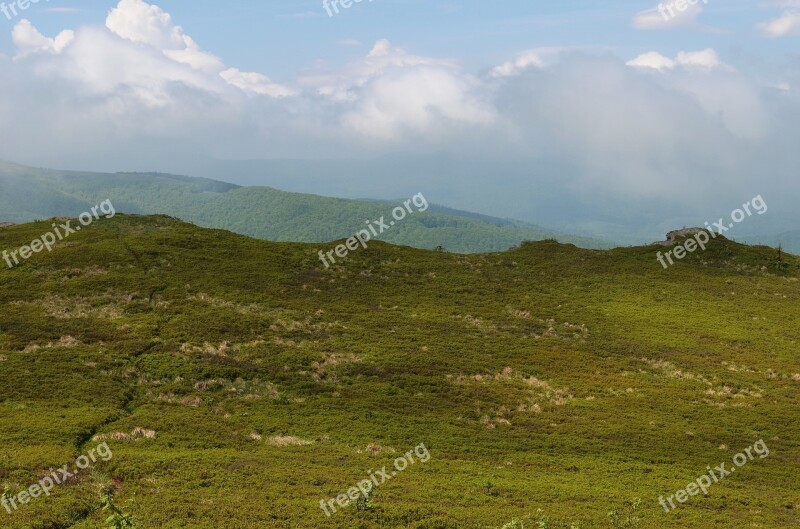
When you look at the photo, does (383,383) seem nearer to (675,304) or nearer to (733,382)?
(733,382)

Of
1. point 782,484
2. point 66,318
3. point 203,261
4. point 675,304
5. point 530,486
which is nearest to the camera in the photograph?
point 530,486

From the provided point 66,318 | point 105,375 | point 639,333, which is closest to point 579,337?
point 639,333

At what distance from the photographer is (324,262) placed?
9300 cm

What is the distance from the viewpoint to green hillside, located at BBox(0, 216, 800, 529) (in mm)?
32750

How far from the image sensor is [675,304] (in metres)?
82.8

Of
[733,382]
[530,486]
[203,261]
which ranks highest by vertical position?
[203,261]

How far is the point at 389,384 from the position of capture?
54.7m

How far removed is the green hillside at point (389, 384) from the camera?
32.8 meters

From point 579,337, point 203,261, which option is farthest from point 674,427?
point 203,261

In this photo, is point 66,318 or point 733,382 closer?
point 733,382

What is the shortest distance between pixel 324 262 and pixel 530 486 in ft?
204

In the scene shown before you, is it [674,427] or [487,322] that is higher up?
[487,322]

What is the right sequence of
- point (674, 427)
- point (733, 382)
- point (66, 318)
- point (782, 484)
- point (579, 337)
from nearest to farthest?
point (782, 484) < point (674, 427) < point (733, 382) < point (66, 318) < point (579, 337)

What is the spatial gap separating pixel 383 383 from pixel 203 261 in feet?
148
